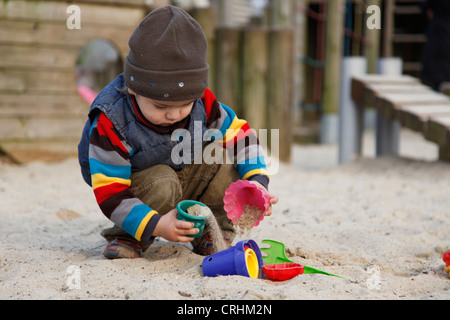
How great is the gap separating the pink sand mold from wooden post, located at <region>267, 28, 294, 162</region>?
107 inches

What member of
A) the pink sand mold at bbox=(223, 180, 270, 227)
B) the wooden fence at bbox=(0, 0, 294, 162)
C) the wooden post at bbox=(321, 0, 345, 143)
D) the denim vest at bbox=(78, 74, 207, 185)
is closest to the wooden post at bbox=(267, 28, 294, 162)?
the wooden fence at bbox=(0, 0, 294, 162)

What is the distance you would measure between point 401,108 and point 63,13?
2680 mm

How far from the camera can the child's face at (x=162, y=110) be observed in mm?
2096

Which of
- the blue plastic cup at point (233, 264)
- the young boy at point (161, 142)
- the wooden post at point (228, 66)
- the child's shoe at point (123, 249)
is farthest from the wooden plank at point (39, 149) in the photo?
the blue plastic cup at point (233, 264)

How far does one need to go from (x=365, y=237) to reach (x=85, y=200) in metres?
1.69

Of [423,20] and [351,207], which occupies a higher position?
[423,20]

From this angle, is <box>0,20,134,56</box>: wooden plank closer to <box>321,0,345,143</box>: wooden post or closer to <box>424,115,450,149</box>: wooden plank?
<box>424,115,450,149</box>: wooden plank

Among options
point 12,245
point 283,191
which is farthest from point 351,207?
point 12,245

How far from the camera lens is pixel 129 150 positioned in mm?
2156

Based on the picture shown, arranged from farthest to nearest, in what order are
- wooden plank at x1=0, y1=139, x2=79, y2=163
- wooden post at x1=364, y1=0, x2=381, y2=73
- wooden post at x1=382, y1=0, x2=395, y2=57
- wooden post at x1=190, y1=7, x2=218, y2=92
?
wooden post at x1=364, y1=0, x2=381, y2=73 → wooden post at x1=382, y1=0, x2=395, y2=57 → wooden post at x1=190, y1=7, x2=218, y2=92 → wooden plank at x1=0, y1=139, x2=79, y2=163

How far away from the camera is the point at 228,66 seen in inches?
191

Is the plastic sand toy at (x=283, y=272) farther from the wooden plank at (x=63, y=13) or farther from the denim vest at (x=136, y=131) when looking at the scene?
the wooden plank at (x=63, y=13)

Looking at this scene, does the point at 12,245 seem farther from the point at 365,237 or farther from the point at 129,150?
the point at 365,237

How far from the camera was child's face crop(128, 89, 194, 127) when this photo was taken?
210cm
